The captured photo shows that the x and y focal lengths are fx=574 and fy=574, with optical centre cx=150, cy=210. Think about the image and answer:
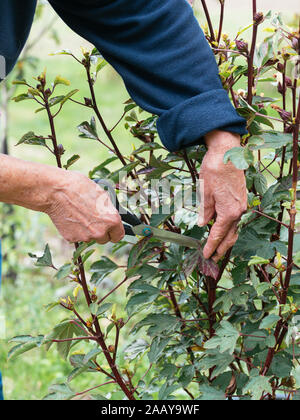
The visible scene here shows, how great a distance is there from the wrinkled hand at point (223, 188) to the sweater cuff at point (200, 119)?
0.03 meters

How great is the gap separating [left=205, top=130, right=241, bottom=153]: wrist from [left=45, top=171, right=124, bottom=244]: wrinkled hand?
0.99 feet

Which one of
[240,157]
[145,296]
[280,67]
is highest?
[280,67]

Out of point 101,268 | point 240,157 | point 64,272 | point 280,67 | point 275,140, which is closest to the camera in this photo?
point 240,157

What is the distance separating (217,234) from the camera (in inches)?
54.4

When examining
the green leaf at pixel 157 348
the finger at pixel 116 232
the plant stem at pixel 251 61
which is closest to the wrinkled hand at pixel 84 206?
the finger at pixel 116 232

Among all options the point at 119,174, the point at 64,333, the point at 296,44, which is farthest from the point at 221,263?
the point at 296,44

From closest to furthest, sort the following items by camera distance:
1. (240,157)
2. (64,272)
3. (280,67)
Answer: (240,157)
(280,67)
(64,272)

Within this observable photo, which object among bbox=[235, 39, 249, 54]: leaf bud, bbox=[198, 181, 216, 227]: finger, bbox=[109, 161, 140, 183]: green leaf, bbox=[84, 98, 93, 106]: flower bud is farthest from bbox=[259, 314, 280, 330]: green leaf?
bbox=[84, 98, 93, 106]: flower bud

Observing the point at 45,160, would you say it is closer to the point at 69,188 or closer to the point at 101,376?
the point at 101,376

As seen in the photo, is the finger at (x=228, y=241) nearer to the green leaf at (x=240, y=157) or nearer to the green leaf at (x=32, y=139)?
the green leaf at (x=240, y=157)

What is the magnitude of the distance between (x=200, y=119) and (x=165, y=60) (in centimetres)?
19

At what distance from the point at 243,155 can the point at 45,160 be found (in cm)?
488

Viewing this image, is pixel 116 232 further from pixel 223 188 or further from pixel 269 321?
pixel 269 321

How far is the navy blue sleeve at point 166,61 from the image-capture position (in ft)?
4.42
